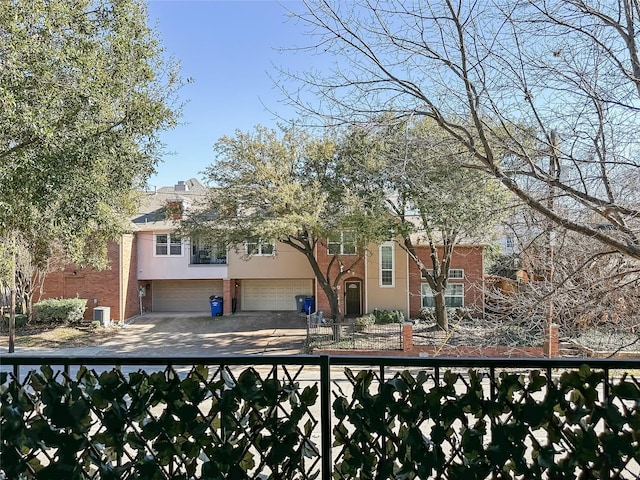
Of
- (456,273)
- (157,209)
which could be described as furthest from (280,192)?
(157,209)

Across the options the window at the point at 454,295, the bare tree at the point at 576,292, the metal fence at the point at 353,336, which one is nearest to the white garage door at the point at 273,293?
the metal fence at the point at 353,336

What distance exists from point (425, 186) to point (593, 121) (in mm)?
1591

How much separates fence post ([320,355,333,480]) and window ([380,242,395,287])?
16.9 meters

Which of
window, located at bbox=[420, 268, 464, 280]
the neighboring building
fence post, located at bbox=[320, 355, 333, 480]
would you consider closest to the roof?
the neighboring building

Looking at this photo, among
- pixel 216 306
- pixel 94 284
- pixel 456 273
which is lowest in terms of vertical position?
pixel 216 306

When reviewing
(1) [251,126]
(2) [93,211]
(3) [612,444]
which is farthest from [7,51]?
(1) [251,126]

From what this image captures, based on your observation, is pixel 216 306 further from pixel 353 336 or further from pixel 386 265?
pixel 386 265

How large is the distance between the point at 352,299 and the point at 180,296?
9.48m

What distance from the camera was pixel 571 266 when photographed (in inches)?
165

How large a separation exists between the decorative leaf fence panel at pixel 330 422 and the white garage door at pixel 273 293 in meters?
19.1

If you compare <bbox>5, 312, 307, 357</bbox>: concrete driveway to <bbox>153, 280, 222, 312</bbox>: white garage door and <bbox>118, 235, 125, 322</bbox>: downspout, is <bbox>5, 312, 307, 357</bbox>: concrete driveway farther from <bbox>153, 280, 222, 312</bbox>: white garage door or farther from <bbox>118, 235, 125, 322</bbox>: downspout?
<bbox>153, 280, 222, 312</bbox>: white garage door

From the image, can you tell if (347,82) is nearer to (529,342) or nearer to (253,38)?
(253,38)

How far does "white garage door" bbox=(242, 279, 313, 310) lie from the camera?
837 inches

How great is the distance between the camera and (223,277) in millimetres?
19844
